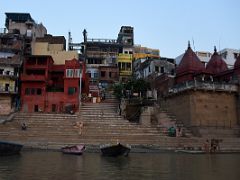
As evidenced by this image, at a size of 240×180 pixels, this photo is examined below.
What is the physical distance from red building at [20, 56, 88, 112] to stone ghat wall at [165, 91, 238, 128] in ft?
48.9

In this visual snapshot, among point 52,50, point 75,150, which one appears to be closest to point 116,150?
point 75,150

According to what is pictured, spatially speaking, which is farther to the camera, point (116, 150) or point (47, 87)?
point (47, 87)

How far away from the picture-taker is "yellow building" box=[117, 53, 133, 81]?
64.8 m

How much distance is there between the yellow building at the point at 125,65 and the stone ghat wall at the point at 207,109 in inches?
1005

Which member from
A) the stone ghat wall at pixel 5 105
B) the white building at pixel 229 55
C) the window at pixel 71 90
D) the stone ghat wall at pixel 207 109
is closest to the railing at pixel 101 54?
the window at pixel 71 90

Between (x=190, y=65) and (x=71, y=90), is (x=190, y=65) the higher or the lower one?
the higher one

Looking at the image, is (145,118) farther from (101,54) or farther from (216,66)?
(101,54)

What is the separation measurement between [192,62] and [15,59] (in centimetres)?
2424

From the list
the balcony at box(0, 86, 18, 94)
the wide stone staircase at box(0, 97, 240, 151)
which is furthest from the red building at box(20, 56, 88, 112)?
the wide stone staircase at box(0, 97, 240, 151)

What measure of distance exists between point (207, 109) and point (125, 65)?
2949 centimetres

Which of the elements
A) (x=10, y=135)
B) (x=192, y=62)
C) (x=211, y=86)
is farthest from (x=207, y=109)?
(x=10, y=135)

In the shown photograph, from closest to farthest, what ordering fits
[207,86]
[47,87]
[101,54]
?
[207,86] < [47,87] < [101,54]

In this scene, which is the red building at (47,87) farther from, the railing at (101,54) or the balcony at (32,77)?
the railing at (101,54)

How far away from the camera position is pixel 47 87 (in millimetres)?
48500
